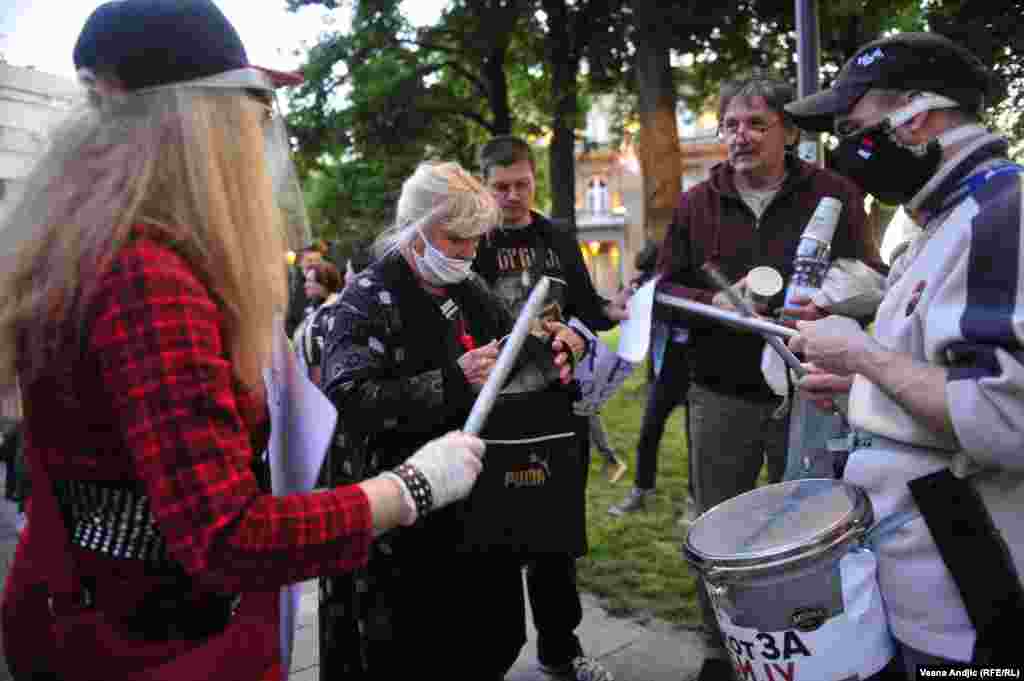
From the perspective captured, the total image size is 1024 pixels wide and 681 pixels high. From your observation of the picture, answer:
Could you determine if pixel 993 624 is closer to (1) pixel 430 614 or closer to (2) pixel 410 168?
(1) pixel 430 614

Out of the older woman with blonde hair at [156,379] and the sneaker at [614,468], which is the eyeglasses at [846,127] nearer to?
the older woman with blonde hair at [156,379]

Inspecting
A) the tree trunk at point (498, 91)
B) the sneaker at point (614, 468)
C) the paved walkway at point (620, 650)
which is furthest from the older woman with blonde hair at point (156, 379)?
the tree trunk at point (498, 91)

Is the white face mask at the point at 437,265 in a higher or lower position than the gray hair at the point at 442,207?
lower

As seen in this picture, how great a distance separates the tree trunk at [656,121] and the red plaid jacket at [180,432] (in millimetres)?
8246

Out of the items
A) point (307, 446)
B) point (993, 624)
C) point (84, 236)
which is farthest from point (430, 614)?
point (84, 236)

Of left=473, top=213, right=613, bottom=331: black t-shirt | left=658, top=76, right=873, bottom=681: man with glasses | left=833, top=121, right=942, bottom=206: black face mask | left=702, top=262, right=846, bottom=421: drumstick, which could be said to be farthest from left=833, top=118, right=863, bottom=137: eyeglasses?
left=473, top=213, right=613, bottom=331: black t-shirt

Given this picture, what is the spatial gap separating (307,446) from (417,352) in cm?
106

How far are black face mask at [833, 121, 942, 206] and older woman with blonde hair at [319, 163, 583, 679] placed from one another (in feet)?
3.87

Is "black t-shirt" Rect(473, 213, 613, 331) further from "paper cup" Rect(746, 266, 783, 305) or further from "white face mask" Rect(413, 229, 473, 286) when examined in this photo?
"paper cup" Rect(746, 266, 783, 305)

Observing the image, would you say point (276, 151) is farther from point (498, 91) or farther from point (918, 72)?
point (498, 91)

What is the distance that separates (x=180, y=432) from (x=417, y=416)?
4.57 feet

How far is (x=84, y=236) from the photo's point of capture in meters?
1.19

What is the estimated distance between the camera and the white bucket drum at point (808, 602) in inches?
65.0

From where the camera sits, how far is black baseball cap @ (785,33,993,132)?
1.81 metres
